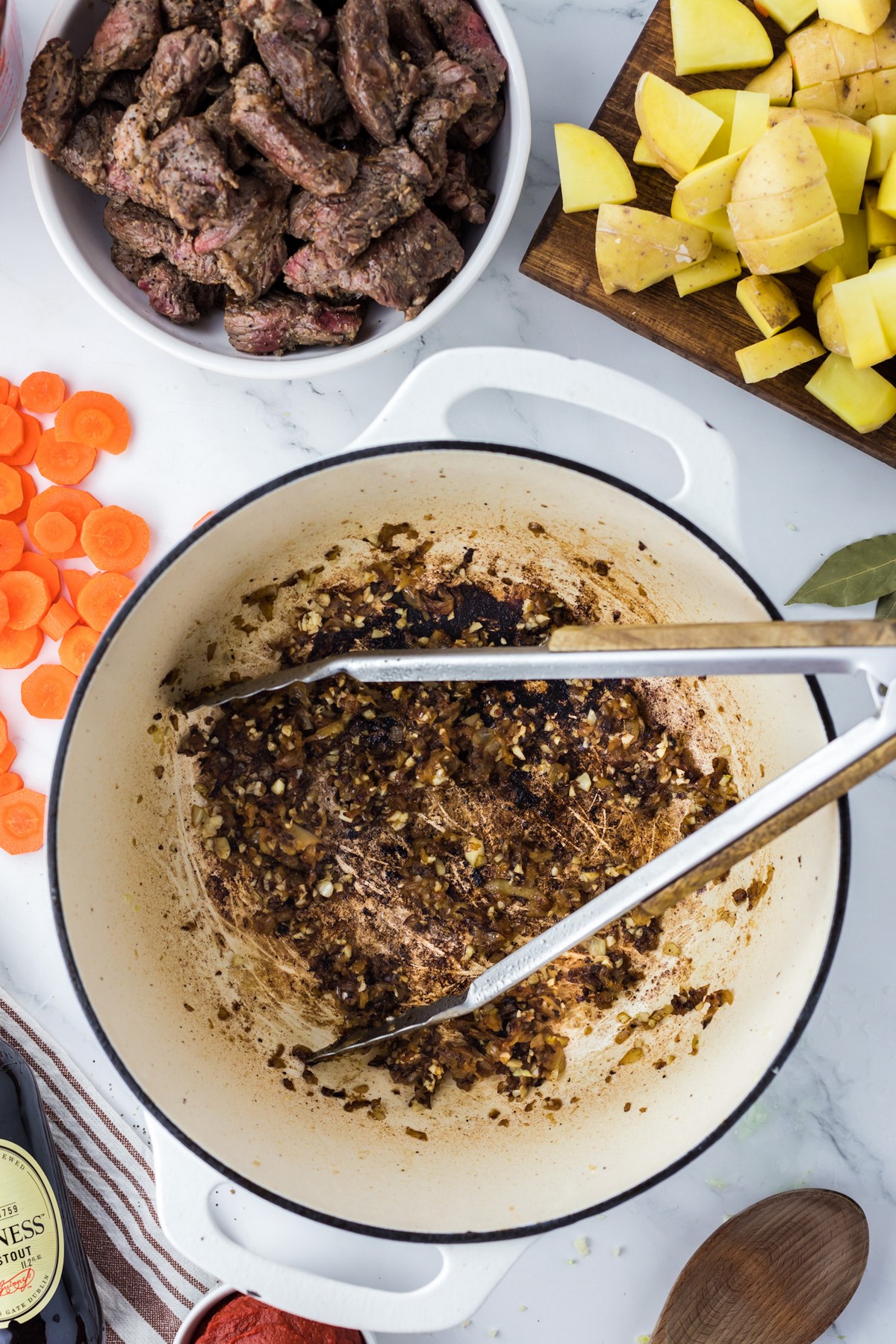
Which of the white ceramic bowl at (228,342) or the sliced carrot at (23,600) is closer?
the white ceramic bowl at (228,342)

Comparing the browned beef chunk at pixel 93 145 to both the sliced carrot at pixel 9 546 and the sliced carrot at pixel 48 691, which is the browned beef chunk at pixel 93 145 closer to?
the sliced carrot at pixel 9 546

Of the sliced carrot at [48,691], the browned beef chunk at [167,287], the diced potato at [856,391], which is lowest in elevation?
the diced potato at [856,391]

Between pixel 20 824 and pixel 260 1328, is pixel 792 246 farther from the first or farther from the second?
pixel 260 1328

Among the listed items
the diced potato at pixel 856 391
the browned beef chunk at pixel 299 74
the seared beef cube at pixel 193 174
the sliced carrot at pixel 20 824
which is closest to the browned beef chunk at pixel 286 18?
the browned beef chunk at pixel 299 74

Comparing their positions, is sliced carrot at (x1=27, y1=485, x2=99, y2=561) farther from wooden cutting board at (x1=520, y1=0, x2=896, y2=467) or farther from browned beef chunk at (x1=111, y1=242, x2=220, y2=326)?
wooden cutting board at (x1=520, y1=0, x2=896, y2=467)

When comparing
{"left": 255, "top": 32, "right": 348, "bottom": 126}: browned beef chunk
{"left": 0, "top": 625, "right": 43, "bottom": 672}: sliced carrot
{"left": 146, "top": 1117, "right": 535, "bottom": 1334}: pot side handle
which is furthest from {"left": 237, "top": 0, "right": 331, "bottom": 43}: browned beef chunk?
{"left": 146, "top": 1117, "right": 535, "bottom": 1334}: pot side handle

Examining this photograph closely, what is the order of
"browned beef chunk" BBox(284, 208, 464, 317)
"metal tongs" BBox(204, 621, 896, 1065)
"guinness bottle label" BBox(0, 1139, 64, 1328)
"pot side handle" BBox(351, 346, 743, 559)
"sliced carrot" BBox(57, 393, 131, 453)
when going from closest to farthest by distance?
"metal tongs" BBox(204, 621, 896, 1065) < "pot side handle" BBox(351, 346, 743, 559) < "browned beef chunk" BBox(284, 208, 464, 317) < "guinness bottle label" BBox(0, 1139, 64, 1328) < "sliced carrot" BBox(57, 393, 131, 453)
